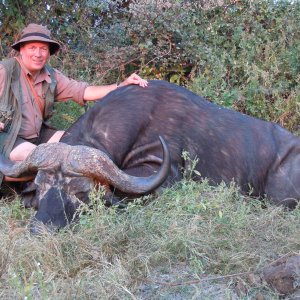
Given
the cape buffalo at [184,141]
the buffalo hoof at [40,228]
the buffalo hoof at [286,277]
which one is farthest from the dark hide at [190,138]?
the buffalo hoof at [286,277]

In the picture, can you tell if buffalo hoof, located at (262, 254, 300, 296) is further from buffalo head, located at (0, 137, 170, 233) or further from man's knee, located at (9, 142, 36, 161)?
man's knee, located at (9, 142, 36, 161)

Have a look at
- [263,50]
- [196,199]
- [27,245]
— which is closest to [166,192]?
[196,199]

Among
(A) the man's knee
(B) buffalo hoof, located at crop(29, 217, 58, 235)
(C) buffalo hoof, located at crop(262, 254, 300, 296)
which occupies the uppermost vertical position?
(C) buffalo hoof, located at crop(262, 254, 300, 296)

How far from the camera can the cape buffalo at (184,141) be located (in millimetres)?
5398

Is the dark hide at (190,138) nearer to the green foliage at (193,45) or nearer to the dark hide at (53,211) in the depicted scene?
the dark hide at (53,211)

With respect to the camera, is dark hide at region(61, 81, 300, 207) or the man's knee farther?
the man's knee

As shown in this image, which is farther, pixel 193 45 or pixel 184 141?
pixel 193 45

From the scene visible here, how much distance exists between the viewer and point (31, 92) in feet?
20.4

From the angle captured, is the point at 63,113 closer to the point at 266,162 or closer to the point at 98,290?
the point at 266,162

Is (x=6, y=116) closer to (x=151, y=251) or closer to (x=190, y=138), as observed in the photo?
(x=190, y=138)

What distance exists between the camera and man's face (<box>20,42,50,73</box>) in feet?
20.1

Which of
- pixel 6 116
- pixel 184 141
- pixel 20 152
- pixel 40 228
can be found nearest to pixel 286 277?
pixel 40 228

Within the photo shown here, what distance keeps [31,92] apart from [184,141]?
1629 mm

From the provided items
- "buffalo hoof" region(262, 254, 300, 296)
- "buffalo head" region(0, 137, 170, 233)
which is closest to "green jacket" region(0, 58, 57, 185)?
"buffalo head" region(0, 137, 170, 233)
